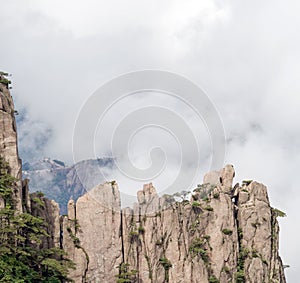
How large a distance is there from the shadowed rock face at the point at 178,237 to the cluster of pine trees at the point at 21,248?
7.12 meters

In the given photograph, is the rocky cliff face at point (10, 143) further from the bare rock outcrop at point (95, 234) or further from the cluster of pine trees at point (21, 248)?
the bare rock outcrop at point (95, 234)

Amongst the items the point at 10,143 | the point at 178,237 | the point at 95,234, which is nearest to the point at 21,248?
the point at 10,143

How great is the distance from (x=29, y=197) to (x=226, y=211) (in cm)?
2524

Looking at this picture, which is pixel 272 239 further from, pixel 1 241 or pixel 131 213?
pixel 1 241

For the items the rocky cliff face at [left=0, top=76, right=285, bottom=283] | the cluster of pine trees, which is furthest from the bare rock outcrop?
the cluster of pine trees

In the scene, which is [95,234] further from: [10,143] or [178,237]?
[10,143]

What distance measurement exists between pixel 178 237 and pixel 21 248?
22.5m

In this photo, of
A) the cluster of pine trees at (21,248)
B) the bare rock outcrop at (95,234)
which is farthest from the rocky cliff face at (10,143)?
the bare rock outcrop at (95,234)

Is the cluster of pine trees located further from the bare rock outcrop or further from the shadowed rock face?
the shadowed rock face

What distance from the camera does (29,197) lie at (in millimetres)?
58812

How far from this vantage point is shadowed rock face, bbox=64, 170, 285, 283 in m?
64.8

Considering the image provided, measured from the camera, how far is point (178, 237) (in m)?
68.2

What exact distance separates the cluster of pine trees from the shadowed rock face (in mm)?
7122

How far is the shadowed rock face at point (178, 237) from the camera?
6475 cm
